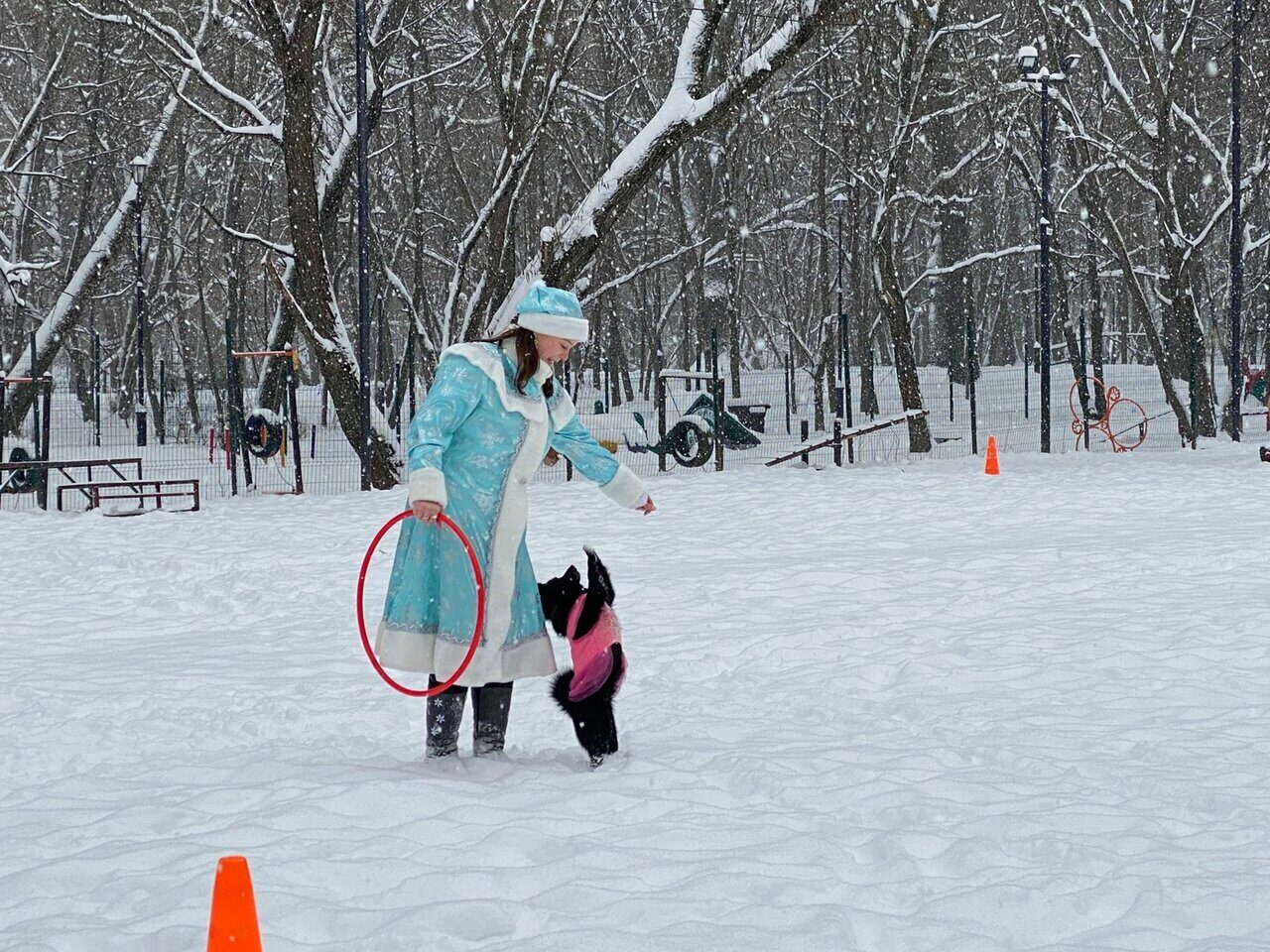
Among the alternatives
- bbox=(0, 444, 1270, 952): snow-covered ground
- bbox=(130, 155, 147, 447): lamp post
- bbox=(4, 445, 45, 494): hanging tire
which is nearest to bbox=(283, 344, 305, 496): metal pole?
bbox=(4, 445, 45, 494): hanging tire

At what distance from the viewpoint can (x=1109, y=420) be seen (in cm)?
2709

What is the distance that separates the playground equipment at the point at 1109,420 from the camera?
22.8 m

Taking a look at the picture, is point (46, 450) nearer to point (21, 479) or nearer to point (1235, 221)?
point (21, 479)

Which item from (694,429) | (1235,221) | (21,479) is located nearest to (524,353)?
(694,429)

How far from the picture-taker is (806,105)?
29938mm

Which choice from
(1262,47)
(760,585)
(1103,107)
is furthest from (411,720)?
(1103,107)

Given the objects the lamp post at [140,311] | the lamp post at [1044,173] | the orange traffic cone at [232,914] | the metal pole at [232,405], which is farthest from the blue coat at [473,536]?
the lamp post at [140,311]

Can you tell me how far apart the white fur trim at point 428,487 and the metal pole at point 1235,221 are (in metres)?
19.0

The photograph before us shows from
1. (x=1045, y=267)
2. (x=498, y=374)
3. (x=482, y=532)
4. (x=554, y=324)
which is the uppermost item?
(x=1045, y=267)

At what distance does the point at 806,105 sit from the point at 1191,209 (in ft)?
31.0

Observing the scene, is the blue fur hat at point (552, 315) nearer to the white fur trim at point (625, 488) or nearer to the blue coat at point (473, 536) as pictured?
the blue coat at point (473, 536)

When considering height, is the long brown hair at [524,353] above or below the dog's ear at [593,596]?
above

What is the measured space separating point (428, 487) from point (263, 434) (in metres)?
16.1

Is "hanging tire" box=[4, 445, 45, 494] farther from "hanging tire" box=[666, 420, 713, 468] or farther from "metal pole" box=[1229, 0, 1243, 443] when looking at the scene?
"metal pole" box=[1229, 0, 1243, 443]
